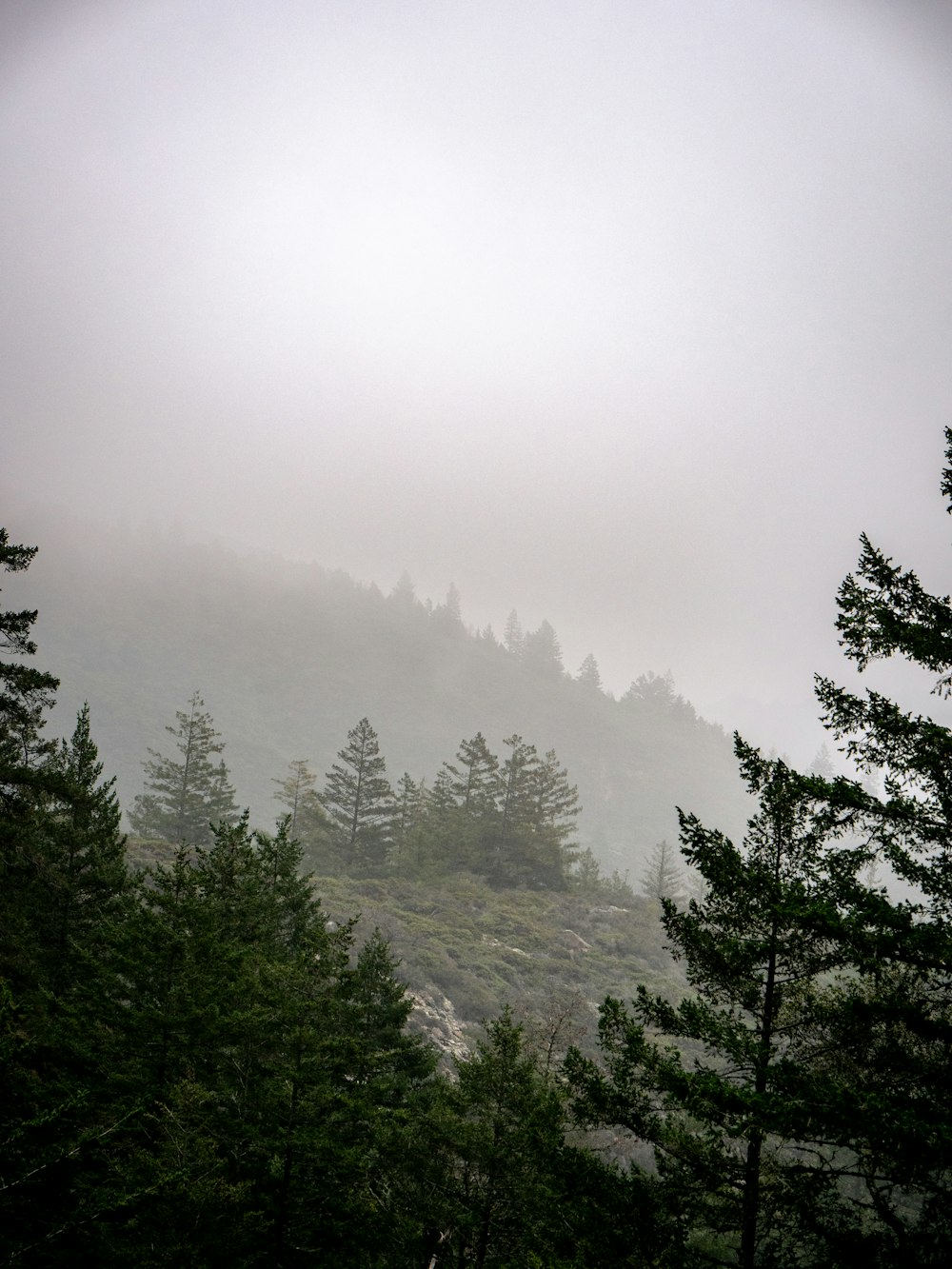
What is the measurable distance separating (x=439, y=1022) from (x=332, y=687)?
11559 cm

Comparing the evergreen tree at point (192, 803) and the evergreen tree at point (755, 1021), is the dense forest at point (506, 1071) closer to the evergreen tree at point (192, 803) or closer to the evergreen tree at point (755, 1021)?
the evergreen tree at point (755, 1021)

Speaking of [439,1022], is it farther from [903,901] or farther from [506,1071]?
[903,901]

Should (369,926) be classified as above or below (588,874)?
below

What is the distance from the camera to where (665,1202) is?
8.06 meters

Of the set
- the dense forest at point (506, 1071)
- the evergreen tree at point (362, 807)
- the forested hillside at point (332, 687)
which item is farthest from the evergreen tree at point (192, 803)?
the forested hillside at point (332, 687)

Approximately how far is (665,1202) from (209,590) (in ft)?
577

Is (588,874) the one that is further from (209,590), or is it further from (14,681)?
(209,590)

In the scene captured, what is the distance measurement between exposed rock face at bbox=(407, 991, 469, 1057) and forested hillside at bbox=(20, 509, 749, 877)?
77.4 metres

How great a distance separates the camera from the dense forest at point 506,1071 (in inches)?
266

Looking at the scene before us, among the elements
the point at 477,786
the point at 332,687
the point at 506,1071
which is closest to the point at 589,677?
the point at 332,687

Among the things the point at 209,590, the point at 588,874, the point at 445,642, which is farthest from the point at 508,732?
the point at 209,590

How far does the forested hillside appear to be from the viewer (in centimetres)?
11325

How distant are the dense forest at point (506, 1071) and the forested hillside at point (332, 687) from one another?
90426mm

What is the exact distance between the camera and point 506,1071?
11.3m
